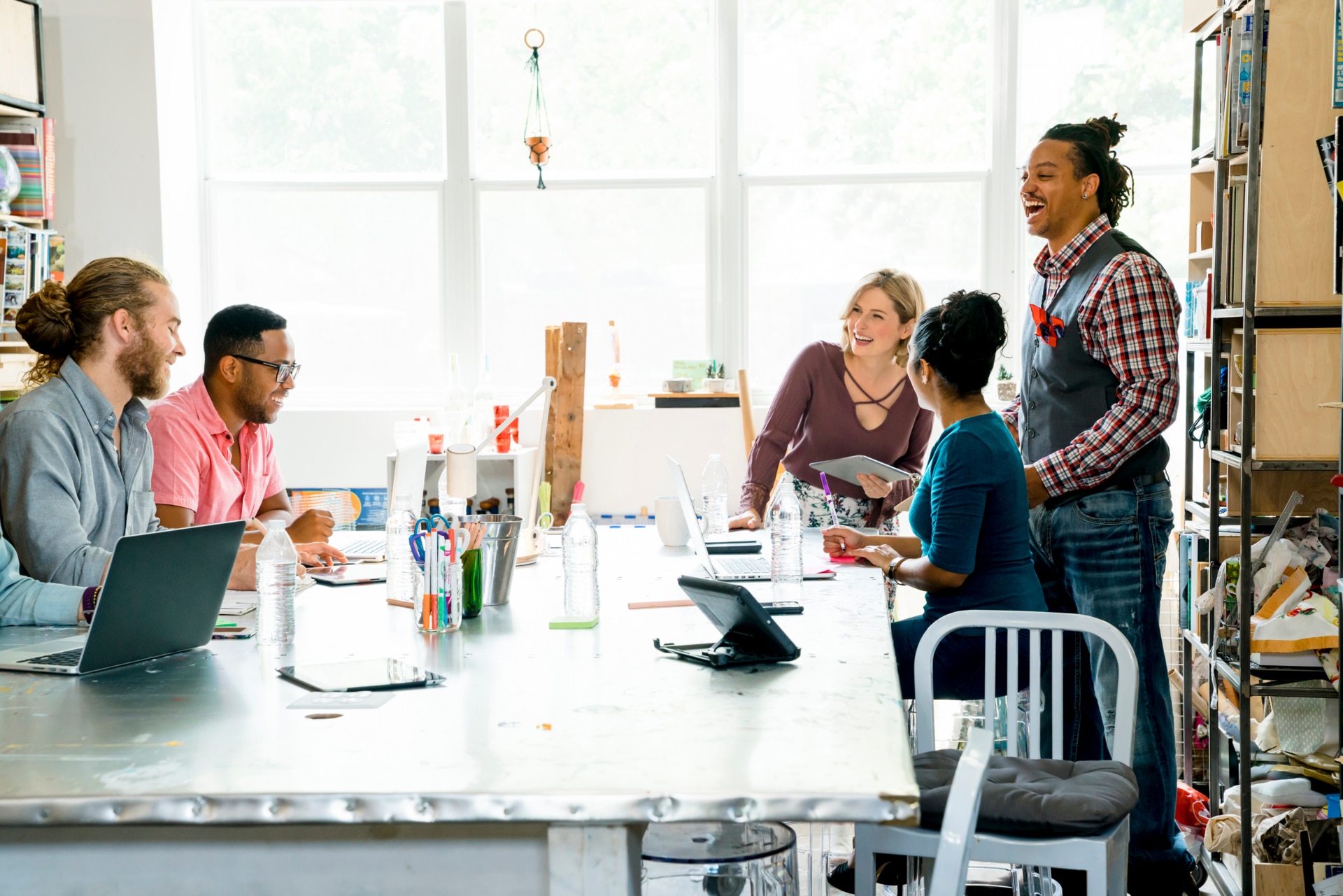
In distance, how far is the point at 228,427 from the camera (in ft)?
9.59

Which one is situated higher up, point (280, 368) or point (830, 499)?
point (280, 368)

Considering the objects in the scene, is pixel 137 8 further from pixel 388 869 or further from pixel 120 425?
pixel 388 869

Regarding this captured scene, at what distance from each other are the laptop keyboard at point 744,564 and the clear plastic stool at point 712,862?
71 cm

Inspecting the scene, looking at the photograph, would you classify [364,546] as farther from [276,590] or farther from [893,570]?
[893,570]

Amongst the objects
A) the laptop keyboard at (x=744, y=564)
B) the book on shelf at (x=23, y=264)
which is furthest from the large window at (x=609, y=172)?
the laptop keyboard at (x=744, y=564)

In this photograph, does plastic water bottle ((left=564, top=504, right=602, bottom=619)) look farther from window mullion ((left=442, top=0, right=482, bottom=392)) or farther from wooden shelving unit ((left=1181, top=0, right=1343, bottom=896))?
window mullion ((left=442, top=0, right=482, bottom=392))

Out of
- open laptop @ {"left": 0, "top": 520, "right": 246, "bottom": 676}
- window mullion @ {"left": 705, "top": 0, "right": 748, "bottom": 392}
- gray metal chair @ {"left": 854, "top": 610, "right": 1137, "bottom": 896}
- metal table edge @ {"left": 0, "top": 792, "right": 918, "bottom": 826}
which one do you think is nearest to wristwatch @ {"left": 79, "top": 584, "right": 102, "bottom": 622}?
open laptop @ {"left": 0, "top": 520, "right": 246, "bottom": 676}

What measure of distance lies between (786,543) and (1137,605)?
2.81ft

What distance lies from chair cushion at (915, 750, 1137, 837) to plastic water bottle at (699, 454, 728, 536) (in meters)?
1.25

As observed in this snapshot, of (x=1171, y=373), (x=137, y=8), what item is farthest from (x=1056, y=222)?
(x=137, y=8)

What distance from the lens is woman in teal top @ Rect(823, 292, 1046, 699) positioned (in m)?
2.28

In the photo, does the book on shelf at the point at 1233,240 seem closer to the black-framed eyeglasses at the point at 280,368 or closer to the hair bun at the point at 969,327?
the hair bun at the point at 969,327

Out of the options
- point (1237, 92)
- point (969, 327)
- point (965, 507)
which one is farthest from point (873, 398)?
point (1237, 92)

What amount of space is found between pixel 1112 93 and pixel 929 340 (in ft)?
9.79
